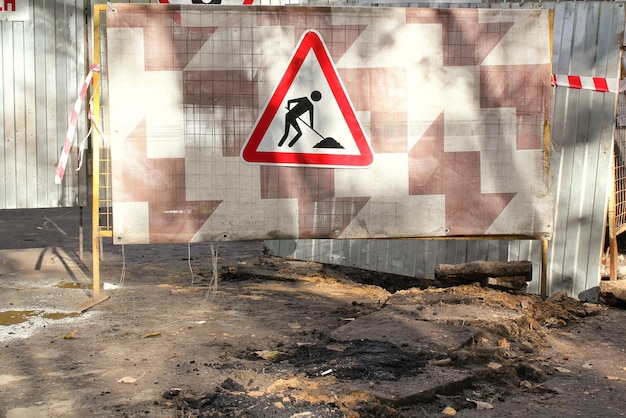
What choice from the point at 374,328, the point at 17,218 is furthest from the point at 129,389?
the point at 17,218

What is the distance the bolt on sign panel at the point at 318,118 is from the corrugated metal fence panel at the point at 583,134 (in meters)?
0.79

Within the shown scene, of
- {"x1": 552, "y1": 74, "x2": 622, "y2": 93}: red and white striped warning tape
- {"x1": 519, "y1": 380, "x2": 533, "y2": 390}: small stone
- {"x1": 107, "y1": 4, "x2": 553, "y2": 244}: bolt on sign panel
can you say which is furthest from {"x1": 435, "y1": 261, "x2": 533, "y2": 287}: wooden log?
{"x1": 519, "y1": 380, "x2": 533, "y2": 390}: small stone

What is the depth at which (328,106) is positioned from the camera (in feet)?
20.1

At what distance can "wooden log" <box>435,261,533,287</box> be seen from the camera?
6.91 meters

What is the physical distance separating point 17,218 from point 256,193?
353 inches

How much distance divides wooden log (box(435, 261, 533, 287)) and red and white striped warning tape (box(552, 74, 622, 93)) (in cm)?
173

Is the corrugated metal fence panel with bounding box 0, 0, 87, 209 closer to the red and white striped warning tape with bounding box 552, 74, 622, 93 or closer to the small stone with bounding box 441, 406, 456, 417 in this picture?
the red and white striped warning tape with bounding box 552, 74, 622, 93

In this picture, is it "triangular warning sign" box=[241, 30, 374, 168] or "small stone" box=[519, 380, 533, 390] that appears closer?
"small stone" box=[519, 380, 533, 390]

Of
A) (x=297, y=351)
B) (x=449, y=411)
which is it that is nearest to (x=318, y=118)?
(x=297, y=351)

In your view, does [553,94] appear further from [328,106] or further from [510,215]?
[328,106]

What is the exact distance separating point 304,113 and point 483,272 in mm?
2322

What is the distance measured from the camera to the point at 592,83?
694 centimetres

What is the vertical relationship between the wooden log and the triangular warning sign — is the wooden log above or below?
below

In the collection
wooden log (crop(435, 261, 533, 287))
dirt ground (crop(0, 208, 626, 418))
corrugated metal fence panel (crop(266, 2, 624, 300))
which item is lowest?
dirt ground (crop(0, 208, 626, 418))
